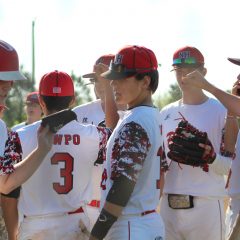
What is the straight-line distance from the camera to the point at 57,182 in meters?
4.98

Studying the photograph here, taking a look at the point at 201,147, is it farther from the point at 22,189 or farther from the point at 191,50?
the point at 22,189

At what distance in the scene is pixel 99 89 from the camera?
676 cm

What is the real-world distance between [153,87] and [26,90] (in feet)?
112

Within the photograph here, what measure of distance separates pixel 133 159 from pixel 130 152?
0.17 ft

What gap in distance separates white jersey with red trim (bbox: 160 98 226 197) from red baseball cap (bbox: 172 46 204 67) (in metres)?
0.45

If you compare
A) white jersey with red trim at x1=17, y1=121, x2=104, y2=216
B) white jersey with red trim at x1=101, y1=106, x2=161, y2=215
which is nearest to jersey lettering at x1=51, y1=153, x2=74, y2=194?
white jersey with red trim at x1=17, y1=121, x2=104, y2=216

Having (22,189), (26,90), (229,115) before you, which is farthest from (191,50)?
(26,90)

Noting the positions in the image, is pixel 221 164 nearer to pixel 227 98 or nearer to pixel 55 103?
pixel 227 98

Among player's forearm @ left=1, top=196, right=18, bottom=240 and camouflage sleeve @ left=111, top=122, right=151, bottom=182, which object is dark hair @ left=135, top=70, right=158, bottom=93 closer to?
camouflage sleeve @ left=111, top=122, right=151, bottom=182

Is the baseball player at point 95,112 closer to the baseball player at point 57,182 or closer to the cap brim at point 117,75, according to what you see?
the baseball player at point 57,182

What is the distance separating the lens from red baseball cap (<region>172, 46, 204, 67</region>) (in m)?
6.27

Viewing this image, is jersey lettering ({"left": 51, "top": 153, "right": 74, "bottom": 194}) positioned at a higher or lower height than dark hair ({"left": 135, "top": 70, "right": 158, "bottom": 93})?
lower

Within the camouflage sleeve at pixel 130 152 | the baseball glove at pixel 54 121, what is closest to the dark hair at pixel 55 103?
the baseball glove at pixel 54 121

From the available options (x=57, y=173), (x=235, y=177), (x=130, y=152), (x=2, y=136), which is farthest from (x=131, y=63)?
(x=235, y=177)
